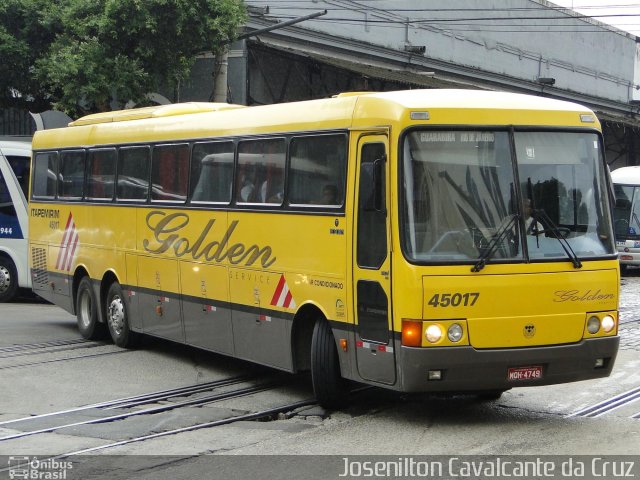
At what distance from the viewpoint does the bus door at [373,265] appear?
30.0ft

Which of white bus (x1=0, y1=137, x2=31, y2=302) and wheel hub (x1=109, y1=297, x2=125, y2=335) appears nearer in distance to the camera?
wheel hub (x1=109, y1=297, x2=125, y2=335)

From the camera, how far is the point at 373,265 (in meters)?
9.32

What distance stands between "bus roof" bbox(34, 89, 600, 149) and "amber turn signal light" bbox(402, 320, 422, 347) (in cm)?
168

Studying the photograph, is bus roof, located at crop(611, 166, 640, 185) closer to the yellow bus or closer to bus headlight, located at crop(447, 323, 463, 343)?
the yellow bus

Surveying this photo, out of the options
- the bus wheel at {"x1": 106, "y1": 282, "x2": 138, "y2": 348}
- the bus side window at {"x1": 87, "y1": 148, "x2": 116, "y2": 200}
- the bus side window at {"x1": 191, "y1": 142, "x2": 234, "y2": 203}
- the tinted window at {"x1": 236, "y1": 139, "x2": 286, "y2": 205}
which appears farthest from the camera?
the bus side window at {"x1": 87, "y1": 148, "x2": 116, "y2": 200}

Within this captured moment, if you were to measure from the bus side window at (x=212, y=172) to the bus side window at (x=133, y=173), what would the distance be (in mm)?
1369

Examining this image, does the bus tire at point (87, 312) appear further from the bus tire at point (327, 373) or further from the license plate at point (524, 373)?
the license plate at point (524, 373)

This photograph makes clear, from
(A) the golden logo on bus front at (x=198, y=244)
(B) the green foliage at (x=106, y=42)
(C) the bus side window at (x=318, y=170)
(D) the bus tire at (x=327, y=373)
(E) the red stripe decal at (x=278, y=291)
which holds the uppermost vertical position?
(B) the green foliage at (x=106, y=42)

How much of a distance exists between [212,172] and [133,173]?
2.27 meters

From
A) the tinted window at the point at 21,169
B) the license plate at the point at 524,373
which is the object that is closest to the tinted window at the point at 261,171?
the license plate at the point at 524,373

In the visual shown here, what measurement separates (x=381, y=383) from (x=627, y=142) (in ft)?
153

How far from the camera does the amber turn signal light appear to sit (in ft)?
28.9

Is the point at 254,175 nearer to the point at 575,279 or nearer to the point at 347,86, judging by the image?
the point at 575,279

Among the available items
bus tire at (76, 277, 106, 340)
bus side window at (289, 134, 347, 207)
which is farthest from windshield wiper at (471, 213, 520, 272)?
bus tire at (76, 277, 106, 340)
